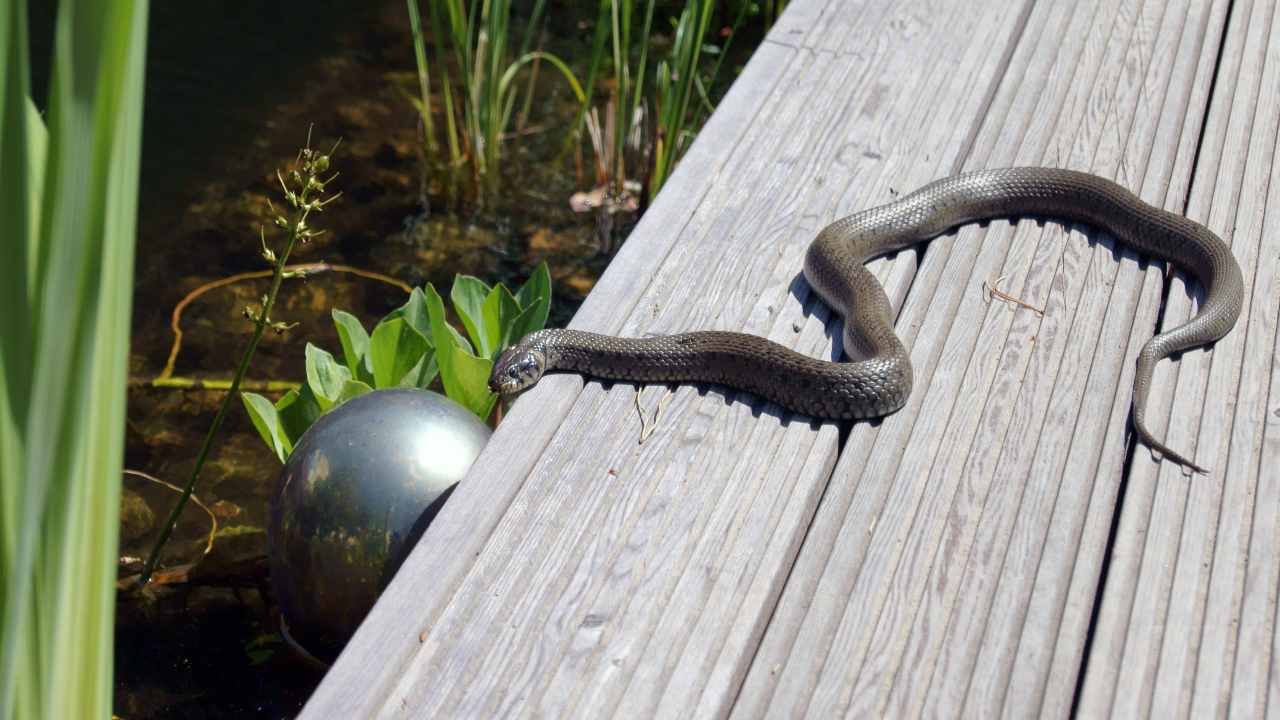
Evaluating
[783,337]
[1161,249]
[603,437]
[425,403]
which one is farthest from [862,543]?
[1161,249]

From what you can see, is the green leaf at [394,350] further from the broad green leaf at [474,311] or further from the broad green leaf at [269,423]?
the broad green leaf at [269,423]

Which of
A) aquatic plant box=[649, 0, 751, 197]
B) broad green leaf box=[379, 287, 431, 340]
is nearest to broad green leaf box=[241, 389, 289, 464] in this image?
broad green leaf box=[379, 287, 431, 340]

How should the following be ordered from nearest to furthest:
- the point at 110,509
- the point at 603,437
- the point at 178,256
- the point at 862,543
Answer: the point at 110,509
the point at 862,543
the point at 603,437
the point at 178,256

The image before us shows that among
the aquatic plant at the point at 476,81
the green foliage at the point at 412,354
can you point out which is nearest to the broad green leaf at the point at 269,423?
the green foliage at the point at 412,354

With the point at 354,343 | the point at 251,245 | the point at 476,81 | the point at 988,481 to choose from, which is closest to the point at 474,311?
the point at 354,343

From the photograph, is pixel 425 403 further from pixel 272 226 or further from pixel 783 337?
pixel 272 226
